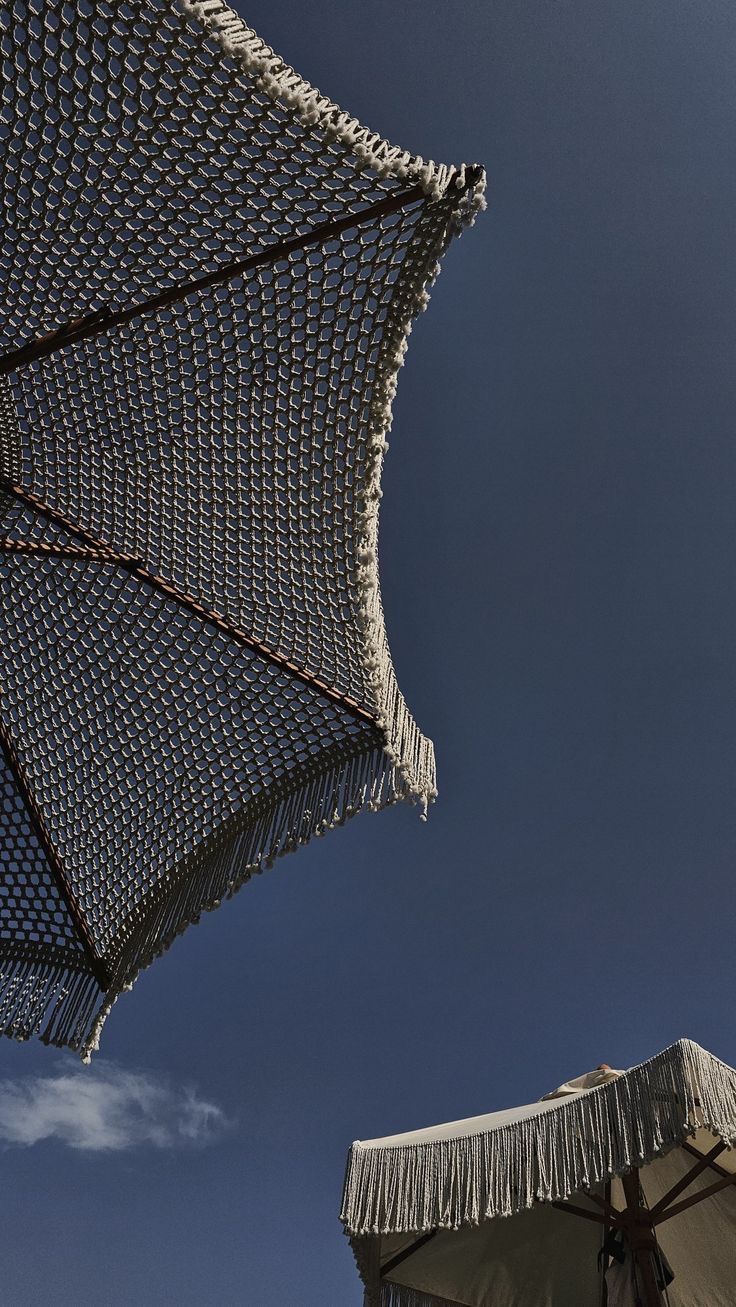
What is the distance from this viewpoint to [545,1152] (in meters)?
2.23

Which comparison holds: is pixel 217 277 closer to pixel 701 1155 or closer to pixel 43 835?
pixel 43 835

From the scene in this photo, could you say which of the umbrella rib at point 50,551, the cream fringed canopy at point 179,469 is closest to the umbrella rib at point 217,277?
the cream fringed canopy at point 179,469

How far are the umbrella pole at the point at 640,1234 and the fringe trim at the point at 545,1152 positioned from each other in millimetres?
461

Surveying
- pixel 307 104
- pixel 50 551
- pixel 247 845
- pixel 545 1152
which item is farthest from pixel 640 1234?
pixel 307 104

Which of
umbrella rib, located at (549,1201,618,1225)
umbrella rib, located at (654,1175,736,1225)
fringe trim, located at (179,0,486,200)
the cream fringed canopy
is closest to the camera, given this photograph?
fringe trim, located at (179,0,486,200)

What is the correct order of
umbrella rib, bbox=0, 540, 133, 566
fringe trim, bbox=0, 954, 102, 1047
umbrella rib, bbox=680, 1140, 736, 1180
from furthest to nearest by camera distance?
umbrella rib, bbox=680, 1140, 736, 1180, fringe trim, bbox=0, 954, 102, 1047, umbrella rib, bbox=0, 540, 133, 566

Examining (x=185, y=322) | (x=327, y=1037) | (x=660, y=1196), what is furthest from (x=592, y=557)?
(x=327, y=1037)

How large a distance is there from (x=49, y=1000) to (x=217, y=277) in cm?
A: 201

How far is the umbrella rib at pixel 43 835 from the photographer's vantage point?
233 centimetres

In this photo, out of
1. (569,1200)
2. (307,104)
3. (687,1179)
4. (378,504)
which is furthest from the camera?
(569,1200)

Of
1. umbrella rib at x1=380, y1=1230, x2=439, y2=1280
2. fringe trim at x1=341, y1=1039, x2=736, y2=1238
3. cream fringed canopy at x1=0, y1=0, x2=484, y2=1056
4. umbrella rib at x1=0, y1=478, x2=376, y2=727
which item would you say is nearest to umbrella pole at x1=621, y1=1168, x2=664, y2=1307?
fringe trim at x1=341, y1=1039, x2=736, y2=1238

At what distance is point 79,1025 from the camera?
2.27m

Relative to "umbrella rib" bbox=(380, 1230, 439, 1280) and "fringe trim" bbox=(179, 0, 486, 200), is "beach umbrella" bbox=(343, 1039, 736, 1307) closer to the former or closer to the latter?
"umbrella rib" bbox=(380, 1230, 439, 1280)

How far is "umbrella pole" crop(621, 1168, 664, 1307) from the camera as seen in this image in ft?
7.89
